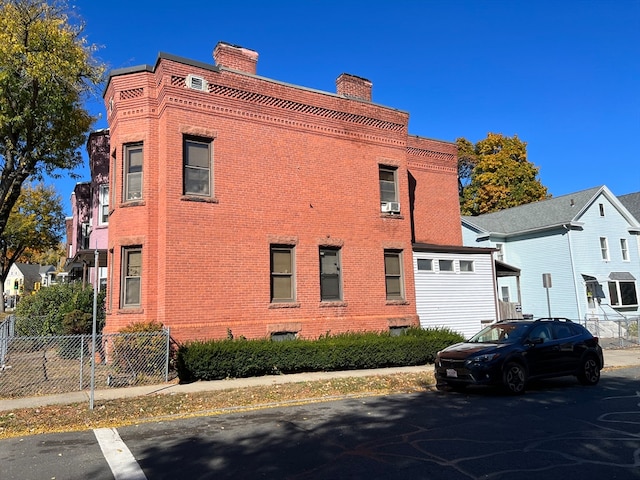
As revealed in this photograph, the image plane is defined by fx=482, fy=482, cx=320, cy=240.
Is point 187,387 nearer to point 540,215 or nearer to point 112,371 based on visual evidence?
point 112,371

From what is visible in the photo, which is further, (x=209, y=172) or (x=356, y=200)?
(x=356, y=200)

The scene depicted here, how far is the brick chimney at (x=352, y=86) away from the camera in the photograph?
18.2 metres

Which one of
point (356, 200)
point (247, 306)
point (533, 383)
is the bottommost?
point (533, 383)

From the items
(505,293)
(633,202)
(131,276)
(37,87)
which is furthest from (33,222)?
(633,202)

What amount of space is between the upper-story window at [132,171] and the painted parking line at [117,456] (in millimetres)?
8533

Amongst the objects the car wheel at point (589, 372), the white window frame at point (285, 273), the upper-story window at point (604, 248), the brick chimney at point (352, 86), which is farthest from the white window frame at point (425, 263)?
the upper-story window at point (604, 248)

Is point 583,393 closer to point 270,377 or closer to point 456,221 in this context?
point 270,377

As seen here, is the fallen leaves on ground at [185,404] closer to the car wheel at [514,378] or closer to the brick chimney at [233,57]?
the car wheel at [514,378]

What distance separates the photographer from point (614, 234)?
30.1 meters

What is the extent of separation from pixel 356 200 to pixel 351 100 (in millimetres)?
3723

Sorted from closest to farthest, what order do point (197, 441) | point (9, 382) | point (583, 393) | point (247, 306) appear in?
1. point (197, 441)
2. point (583, 393)
3. point (9, 382)
4. point (247, 306)

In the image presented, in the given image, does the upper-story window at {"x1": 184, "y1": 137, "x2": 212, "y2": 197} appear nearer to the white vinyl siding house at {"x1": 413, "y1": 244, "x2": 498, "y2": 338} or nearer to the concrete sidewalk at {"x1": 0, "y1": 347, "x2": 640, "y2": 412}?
the concrete sidewalk at {"x1": 0, "y1": 347, "x2": 640, "y2": 412}

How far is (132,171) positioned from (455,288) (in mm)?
12566

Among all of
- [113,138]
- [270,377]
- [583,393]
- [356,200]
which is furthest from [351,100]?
[583,393]
